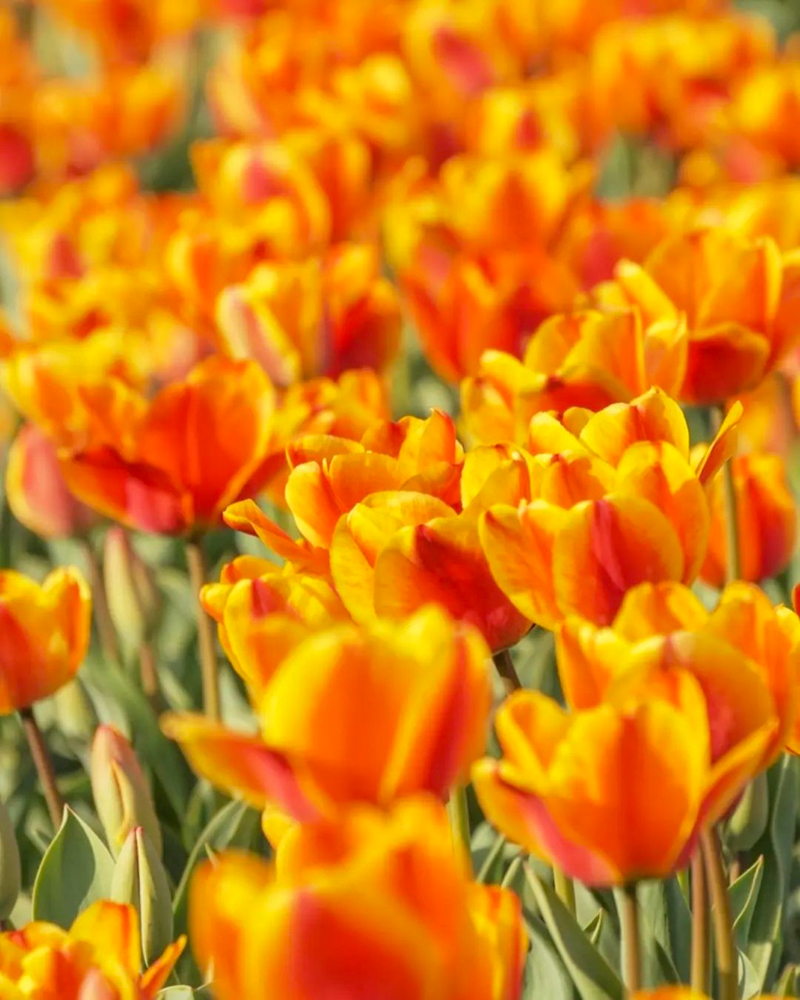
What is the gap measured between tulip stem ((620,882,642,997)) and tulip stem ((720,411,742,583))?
0.48 metres

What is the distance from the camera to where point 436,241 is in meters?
1.58

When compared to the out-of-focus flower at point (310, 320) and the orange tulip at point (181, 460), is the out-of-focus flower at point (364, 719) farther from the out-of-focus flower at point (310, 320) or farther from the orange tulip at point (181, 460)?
the out-of-focus flower at point (310, 320)

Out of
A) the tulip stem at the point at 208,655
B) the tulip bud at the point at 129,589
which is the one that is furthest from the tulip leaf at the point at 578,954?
the tulip bud at the point at 129,589

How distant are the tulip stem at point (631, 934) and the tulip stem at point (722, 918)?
2.3 inches

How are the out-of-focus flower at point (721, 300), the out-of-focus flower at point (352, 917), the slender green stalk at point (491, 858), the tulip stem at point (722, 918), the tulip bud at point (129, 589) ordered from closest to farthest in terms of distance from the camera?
1. the out-of-focus flower at point (352, 917)
2. the tulip stem at point (722, 918)
3. the slender green stalk at point (491, 858)
4. the out-of-focus flower at point (721, 300)
5. the tulip bud at point (129, 589)

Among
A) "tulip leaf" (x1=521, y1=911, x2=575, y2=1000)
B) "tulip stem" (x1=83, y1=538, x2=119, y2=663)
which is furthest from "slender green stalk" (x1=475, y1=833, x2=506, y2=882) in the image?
"tulip stem" (x1=83, y1=538, x2=119, y2=663)

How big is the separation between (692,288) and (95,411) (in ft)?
1.46

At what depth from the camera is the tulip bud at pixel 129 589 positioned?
129 cm

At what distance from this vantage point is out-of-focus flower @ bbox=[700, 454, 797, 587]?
1154 mm

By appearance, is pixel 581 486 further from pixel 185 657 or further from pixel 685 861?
pixel 185 657

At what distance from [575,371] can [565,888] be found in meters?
0.29

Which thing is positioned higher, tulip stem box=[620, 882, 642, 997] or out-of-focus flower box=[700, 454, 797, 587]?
tulip stem box=[620, 882, 642, 997]

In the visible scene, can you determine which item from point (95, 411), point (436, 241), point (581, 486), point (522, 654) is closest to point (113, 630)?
point (95, 411)

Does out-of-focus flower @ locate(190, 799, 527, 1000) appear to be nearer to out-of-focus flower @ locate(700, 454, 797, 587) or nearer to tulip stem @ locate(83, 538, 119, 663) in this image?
out-of-focus flower @ locate(700, 454, 797, 587)
